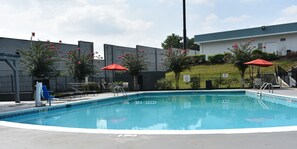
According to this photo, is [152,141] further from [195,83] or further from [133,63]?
[195,83]

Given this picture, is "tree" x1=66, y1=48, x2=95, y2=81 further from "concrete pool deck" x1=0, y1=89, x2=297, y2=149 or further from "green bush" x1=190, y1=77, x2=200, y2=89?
"concrete pool deck" x1=0, y1=89, x2=297, y2=149

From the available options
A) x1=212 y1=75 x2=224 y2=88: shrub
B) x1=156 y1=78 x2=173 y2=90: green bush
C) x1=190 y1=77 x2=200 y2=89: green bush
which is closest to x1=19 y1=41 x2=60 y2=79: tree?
x1=156 y1=78 x2=173 y2=90: green bush

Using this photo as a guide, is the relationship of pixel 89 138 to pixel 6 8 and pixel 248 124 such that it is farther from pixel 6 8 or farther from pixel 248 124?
Result: pixel 6 8

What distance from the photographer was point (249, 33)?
30422 mm

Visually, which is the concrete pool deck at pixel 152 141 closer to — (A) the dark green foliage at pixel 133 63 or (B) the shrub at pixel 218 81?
(A) the dark green foliage at pixel 133 63

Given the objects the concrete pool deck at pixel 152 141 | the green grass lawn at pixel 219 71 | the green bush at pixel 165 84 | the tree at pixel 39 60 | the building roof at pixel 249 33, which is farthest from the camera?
the building roof at pixel 249 33

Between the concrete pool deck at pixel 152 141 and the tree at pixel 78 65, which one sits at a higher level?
the tree at pixel 78 65

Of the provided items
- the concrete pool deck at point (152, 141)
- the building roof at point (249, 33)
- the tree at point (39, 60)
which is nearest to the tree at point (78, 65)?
the tree at point (39, 60)

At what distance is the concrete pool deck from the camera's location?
4508mm

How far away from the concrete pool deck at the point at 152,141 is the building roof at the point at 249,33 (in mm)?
25941

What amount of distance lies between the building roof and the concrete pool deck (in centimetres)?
2594

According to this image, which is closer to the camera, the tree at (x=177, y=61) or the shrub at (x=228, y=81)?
the shrub at (x=228, y=81)

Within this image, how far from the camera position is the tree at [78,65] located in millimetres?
19031

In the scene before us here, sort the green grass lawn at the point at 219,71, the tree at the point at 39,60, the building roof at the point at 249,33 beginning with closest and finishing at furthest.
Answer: the tree at the point at 39,60
the green grass lawn at the point at 219,71
the building roof at the point at 249,33
